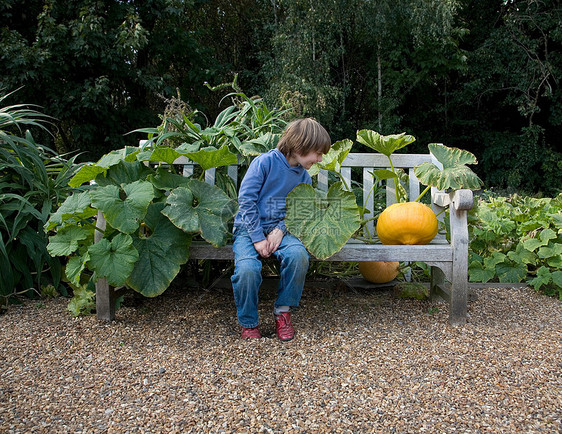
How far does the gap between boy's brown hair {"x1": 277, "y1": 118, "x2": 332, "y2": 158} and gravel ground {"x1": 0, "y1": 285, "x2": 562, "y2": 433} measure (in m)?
0.92

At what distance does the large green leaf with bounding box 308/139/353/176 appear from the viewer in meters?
2.64

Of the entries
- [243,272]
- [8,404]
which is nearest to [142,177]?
[243,272]

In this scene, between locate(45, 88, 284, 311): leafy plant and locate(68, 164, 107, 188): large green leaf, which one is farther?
locate(68, 164, 107, 188): large green leaf

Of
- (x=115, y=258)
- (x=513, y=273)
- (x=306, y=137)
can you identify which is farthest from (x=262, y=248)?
(x=513, y=273)

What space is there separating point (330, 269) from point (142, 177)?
1.34m

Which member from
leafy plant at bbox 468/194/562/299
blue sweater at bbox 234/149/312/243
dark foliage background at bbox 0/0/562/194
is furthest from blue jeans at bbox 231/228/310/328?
dark foliage background at bbox 0/0/562/194

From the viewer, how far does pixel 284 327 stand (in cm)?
223

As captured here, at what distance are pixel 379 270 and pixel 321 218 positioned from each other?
0.82 m

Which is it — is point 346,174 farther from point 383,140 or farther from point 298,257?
point 298,257

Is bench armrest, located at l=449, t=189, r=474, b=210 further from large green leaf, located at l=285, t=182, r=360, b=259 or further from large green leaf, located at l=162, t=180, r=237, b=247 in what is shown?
large green leaf, located at l=162, t=180, r=237, b=247

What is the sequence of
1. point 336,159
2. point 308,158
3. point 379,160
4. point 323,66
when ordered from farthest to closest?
1. point 323,66
2. point 379,160
3. point 336,159
4. point 308,158

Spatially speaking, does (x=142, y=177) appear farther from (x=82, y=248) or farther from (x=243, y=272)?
(x=243, y=272)

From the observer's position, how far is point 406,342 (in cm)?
220

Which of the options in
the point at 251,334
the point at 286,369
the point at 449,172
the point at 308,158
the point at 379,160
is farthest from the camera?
the point at 379,160
